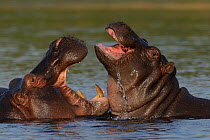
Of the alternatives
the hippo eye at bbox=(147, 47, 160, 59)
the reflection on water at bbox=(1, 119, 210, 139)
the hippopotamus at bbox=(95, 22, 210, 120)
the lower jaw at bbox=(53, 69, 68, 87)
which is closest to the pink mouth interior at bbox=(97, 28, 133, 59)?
the hippopotamus at bbox=(95, 22, 210, 120)

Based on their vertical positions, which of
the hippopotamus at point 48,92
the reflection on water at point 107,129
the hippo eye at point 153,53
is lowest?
the reflection on water at point 107,129

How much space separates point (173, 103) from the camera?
11102 mm

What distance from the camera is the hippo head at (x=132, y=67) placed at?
10.9 meters

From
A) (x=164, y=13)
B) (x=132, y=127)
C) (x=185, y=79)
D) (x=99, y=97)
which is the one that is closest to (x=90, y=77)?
(x=185, y=79)

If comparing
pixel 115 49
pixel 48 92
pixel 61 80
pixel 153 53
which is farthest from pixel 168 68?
pixel 48 92

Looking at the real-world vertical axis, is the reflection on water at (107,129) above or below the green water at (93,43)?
below

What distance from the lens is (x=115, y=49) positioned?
11055mm

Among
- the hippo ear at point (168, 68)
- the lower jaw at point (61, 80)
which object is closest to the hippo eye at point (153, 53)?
the hippo ear at point (168, 68)

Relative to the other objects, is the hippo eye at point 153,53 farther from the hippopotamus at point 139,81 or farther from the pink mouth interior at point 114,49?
the pink mouth interior at point 114,49

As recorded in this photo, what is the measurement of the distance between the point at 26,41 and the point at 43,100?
14.7 meters

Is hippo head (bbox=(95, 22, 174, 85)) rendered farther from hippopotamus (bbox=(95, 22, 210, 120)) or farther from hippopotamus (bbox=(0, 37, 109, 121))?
hippopotamus (bbox=(0, 37, 109, 121))

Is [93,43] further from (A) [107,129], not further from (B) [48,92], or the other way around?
(A) [107,129]

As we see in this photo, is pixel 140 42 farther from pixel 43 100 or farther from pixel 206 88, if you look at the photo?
pixel 206 88

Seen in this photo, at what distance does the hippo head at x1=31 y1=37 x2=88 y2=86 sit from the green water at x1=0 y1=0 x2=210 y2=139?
0.81 meters
